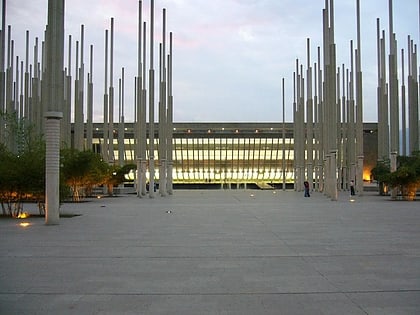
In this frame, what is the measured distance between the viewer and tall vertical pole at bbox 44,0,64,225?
17.6m

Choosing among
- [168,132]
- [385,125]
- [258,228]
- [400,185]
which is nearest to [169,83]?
[168,132]

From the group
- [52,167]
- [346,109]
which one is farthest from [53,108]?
[346,109]

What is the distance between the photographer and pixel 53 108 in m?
17.8

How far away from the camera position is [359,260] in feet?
33.9

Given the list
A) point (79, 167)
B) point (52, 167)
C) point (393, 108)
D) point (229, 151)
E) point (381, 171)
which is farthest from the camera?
point (229, 151)

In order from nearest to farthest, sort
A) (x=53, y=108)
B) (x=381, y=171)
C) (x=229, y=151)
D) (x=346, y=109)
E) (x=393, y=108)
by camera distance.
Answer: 1. (x=53, y=108)
2. (x=393, y=108)
3. (x=381, y=171)
4. (x=346, y=109)
5. (x=229, y=151)

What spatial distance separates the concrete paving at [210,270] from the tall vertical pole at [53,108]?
48.4 inches

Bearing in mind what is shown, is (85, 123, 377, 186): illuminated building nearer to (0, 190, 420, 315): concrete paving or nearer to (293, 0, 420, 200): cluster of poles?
(293, 0, 420, 200): cluster of poles

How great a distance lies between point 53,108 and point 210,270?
10.7 m

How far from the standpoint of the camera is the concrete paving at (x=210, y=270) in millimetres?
6891

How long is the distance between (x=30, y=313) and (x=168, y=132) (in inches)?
1812

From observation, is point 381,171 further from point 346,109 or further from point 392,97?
point 346,109

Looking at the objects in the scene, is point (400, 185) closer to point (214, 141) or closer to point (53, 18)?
point (53, 18)

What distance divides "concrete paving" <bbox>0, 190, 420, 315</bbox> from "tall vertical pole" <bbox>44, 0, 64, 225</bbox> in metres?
1.23
